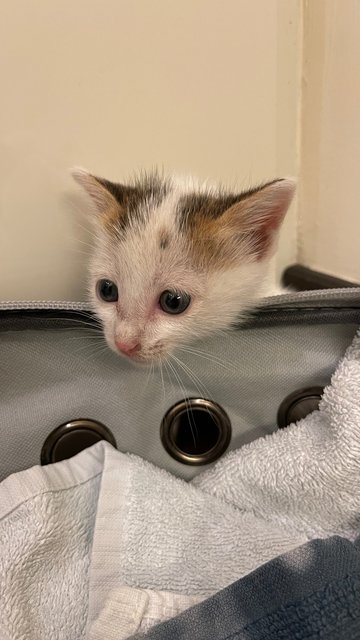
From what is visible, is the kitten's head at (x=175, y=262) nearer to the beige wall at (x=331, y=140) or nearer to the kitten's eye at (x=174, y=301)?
the kitten's eye at (x=174, y=301)

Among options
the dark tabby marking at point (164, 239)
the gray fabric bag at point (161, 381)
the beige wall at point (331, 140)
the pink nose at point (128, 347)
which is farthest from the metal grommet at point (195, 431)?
the beige wall at point (331, 140)

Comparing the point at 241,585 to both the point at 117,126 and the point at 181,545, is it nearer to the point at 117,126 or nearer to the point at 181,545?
the point at 181,545

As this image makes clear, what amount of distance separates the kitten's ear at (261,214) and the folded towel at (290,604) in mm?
429

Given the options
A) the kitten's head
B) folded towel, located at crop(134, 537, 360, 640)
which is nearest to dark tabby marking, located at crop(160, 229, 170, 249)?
the kitten's head

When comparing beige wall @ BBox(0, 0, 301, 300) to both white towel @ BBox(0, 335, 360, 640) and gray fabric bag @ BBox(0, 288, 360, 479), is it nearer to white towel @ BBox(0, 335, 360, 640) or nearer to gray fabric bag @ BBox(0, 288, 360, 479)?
gray fabric bag @ BBox(0, 288, 360, 479)

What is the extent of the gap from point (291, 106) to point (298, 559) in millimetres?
832

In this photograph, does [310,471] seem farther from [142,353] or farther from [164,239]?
[164,239]

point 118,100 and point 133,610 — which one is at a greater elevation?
point 118,100

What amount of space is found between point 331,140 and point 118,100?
434mm

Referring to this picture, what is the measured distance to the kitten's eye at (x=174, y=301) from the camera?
780mm

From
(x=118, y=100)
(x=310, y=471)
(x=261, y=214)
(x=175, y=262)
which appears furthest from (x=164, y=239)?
(x=310, y=471)

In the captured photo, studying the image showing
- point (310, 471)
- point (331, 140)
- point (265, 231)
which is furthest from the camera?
point (331, 140)

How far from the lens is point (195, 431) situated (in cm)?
84

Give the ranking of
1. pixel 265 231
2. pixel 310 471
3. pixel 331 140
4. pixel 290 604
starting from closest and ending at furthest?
pixel 290 604 → pixel 310 471 → pixel 265 231 → pixel 331 140
